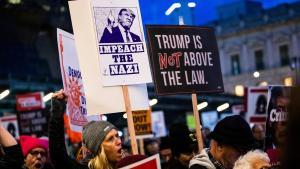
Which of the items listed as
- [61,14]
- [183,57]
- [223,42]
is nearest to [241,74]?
[223,42]

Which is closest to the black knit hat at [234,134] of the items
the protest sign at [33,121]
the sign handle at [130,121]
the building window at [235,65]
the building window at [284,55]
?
the sign handle at [130,121]

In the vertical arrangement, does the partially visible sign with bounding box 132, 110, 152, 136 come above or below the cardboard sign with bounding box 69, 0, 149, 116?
below

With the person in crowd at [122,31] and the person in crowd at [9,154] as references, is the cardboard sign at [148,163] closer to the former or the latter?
the person in crowd at [9,154]

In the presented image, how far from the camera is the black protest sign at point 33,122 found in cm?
1313

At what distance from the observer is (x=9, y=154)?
11.0 feet

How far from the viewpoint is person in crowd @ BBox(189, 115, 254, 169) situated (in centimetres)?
344

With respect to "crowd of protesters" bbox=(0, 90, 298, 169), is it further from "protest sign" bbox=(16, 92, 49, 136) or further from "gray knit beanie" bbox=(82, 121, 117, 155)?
"protest sign" bbox=(16, 92, 49, 136)

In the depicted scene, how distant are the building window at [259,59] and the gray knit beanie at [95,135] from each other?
7420cm

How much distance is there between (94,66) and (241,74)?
74535mm

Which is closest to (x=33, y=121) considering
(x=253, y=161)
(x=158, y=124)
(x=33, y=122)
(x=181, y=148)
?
(x=33, y=122)

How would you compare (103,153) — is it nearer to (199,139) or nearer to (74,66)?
(199,139)

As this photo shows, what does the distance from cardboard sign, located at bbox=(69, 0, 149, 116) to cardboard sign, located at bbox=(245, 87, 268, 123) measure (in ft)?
17.7

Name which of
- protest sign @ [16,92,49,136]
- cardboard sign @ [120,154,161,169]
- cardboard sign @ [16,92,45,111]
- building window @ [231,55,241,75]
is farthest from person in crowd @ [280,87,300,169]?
building window @ [231,55,241,75]

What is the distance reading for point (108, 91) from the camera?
5.20m
